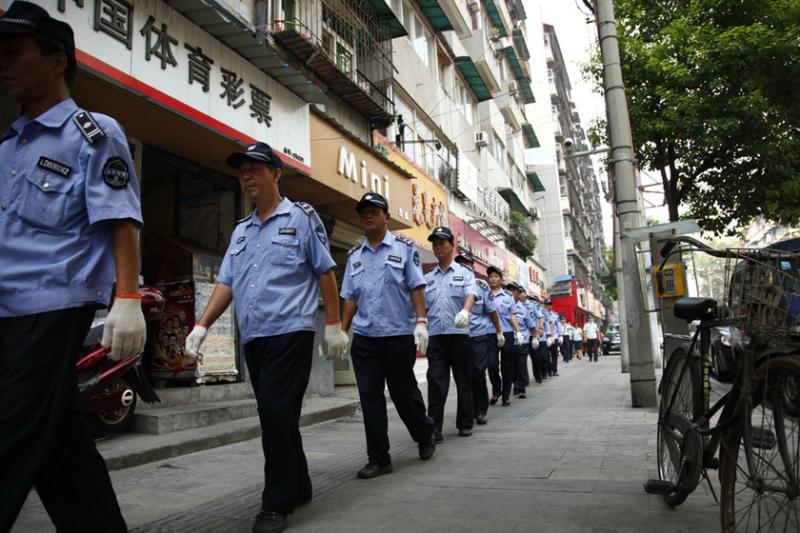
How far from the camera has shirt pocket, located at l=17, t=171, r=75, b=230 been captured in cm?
200

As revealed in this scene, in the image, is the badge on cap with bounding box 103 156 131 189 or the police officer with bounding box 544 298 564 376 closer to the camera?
the badge on cap with bounding box 103 156 131 189

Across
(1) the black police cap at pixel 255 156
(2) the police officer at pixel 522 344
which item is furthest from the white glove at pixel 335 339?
(2) the police officer at pixel 522 344

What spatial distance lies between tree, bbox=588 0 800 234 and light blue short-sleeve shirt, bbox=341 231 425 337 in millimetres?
10777

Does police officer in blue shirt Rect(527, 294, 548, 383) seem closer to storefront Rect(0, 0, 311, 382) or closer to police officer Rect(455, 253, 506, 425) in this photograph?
police officer Rect(455, 253, 506, 425)

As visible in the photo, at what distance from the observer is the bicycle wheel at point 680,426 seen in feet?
9.47

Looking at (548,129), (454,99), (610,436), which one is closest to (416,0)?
(454,99)

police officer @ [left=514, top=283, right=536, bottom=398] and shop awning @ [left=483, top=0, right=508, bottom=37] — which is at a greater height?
shop awning @ [left=483, top=0, right=508, bottom=37]

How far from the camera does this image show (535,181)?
3866 centimetres

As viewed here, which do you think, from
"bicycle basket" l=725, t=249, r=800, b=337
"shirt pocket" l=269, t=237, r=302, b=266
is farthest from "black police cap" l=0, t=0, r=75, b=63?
"bicycle basket" l=725, t=249, r=800, b=337

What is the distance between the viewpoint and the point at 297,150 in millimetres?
8414

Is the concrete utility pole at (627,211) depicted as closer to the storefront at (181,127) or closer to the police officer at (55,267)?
the storefront at (181,127)

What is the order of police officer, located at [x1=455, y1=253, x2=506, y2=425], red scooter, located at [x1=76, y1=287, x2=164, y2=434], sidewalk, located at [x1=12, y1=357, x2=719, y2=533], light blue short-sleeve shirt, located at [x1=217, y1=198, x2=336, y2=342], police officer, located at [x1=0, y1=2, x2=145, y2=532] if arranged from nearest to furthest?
1. police officer, located at [x1=0, y1=2, x2=145, y2=532]
2. sidewalk, located at [x1=12, y1=357, x2=719, y2=533]
3. light blue short-sleeve shirt, located at [x1=217, y1=198, x2=336, y2=342]
4. red scooter, located at [x1=76, y1=287, x2=164, y2=434]
5. police officer, located at [x1=455, y1=253, x2=506, y2=425]

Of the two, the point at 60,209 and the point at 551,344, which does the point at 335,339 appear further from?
the point at 551,344

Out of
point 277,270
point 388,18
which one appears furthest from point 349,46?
point 277,270
